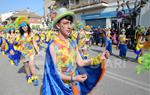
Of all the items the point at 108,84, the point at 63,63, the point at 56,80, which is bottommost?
the point at 108,84

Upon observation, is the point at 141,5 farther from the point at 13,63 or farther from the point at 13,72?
the point at 13,72

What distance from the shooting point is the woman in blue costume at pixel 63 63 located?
3264mm

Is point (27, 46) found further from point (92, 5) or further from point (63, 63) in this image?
point (92, 5)

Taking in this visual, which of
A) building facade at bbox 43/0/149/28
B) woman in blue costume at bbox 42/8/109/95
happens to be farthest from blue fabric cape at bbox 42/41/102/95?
building facade at bbox 43/0/149/28

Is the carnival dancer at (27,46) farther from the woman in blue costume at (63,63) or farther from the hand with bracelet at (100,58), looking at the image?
the hand with bracelet at (100,58)

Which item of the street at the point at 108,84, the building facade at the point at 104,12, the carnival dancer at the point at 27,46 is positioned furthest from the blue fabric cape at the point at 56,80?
the building facade at the point at 104,12

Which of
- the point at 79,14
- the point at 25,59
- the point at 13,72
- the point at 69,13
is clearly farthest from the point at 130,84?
the point at 79,14

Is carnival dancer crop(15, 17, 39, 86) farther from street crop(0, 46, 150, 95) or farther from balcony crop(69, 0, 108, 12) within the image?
balcony crop(69, 0, 108, 12)

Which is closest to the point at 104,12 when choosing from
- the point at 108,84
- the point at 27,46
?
the point at 27,46

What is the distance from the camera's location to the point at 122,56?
14.2 metres

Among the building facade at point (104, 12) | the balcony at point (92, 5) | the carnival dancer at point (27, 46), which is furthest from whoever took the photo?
the balcony at point (92, 5)

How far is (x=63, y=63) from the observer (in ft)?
10.9

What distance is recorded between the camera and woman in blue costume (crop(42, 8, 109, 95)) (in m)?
3.26

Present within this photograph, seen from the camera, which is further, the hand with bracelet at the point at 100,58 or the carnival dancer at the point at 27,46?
the carnival dancer at the point at 27,46
